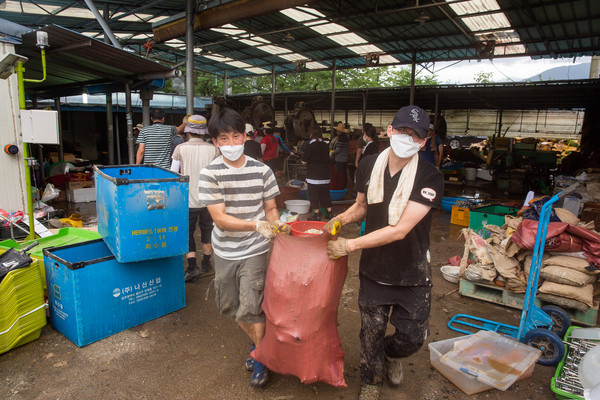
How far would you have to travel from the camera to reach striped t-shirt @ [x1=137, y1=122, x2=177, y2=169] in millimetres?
4898

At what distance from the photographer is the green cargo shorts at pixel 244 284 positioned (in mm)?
2461

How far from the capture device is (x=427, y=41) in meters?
11.0

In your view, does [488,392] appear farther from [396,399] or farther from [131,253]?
[131,253]

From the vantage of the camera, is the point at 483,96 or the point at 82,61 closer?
the point at 82,61

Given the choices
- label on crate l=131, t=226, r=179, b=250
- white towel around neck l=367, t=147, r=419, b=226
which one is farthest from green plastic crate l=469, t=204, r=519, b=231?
label on crate l=131, t=226, r=179, b=250

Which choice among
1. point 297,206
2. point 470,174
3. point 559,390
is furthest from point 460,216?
point 470,174

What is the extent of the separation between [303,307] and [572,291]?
2.63 metres

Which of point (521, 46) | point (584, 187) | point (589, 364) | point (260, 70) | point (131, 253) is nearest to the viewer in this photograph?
point (589, 364)

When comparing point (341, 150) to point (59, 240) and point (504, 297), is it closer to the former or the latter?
point (504, 297)

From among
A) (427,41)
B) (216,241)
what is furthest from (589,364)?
(427,41)

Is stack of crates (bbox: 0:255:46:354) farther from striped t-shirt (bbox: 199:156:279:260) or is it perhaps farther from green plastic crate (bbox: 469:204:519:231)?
green plastic crate (bbox: 469:204:519:231)

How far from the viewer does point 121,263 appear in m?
3.04

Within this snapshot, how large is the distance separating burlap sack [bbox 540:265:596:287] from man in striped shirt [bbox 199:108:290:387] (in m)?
2.60

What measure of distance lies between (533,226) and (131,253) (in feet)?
11.5
